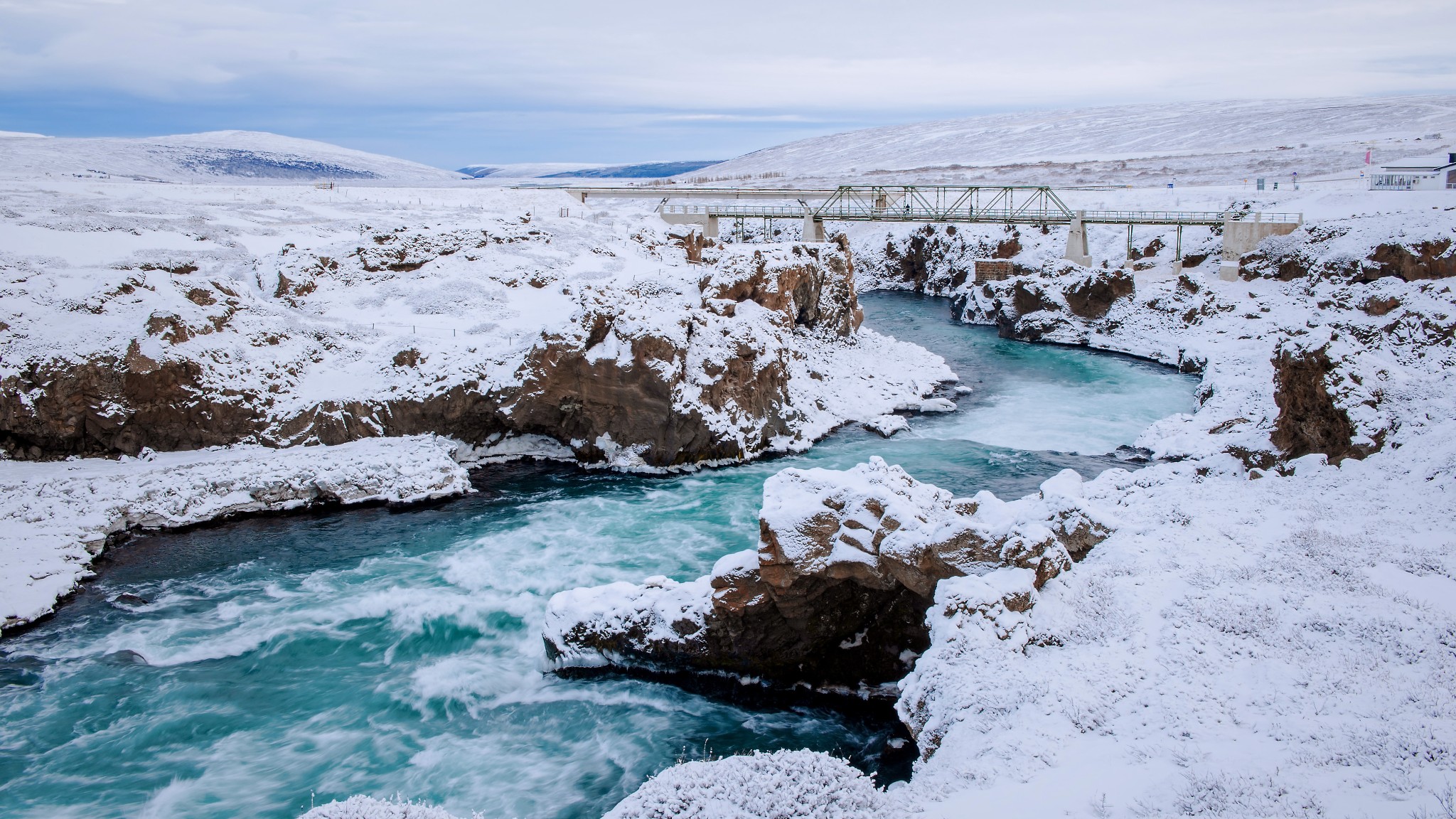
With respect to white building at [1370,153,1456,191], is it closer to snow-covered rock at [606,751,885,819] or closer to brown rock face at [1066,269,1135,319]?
brown rock face at [1066,269,1135,319]

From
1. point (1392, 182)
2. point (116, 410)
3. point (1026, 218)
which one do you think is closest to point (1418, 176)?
point (1392, 182)

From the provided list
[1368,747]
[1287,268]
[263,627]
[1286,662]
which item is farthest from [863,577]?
[1287,268]

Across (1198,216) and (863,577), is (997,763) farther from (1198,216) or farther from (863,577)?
(1198,216)

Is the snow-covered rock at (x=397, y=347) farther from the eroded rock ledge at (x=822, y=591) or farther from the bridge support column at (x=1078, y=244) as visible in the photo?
the bridge support column at (x=1078, y=244)

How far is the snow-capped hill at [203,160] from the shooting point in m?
74.4

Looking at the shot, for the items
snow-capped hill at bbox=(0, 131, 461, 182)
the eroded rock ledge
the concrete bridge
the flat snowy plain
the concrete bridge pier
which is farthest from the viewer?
snow-capped hill at bbox=(0, 131, 461, 182)

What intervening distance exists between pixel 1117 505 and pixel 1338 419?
6585mm

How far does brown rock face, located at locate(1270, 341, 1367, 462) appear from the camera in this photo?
835 inches

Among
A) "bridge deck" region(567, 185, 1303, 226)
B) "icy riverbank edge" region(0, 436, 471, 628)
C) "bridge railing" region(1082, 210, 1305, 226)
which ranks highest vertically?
"bridge deck" region(567, 185, 1303, 226)

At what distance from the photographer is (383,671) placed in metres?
17.2

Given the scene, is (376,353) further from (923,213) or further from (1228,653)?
(923,213)

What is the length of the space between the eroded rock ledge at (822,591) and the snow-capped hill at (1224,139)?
106194mm

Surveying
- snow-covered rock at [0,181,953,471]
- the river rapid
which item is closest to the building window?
snow-covered rock at [0,181,953,471]

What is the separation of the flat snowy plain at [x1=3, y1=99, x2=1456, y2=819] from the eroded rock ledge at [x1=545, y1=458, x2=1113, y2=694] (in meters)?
1.03
